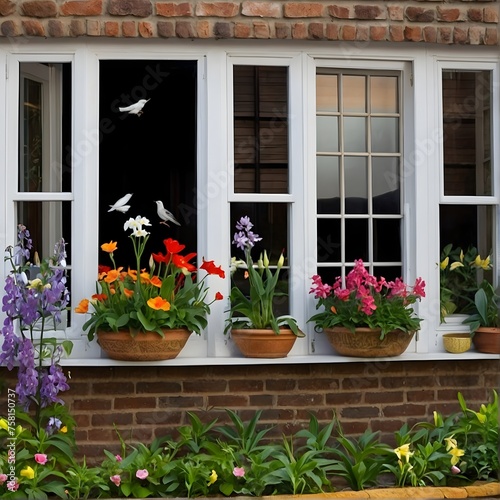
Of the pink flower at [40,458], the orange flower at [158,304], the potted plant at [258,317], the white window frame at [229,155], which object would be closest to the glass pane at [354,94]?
the white window frame at [229,155]

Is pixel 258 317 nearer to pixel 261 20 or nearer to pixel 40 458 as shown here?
pixel 40 458

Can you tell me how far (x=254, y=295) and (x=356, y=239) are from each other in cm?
→ 78

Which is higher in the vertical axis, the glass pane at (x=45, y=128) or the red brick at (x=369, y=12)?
the red brick at (x=369, y=12)

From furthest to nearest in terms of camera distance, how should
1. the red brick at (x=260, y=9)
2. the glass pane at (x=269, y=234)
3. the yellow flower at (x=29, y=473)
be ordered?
the glass pane at (x=269, y=234) < the red brick at (x=260, y=9) < the yellow flower at (x=29, y=473)

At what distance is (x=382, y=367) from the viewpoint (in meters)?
5.46

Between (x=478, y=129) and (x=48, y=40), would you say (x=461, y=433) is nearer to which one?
(x=478, y=129)

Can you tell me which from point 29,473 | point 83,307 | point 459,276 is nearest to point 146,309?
point 83,307

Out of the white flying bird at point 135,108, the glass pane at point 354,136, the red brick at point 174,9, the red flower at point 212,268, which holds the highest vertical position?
the red brick at point 174,9

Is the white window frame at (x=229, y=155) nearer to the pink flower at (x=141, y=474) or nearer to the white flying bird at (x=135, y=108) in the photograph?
the white flying bird at (x=135, y=108)

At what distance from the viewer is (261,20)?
17.5 ft

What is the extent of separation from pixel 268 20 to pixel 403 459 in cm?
267

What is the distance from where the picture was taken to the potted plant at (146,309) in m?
5.04

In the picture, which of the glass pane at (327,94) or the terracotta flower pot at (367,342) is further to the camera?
the glass pane at (327,94)

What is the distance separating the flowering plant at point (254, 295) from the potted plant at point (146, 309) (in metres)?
0.19
